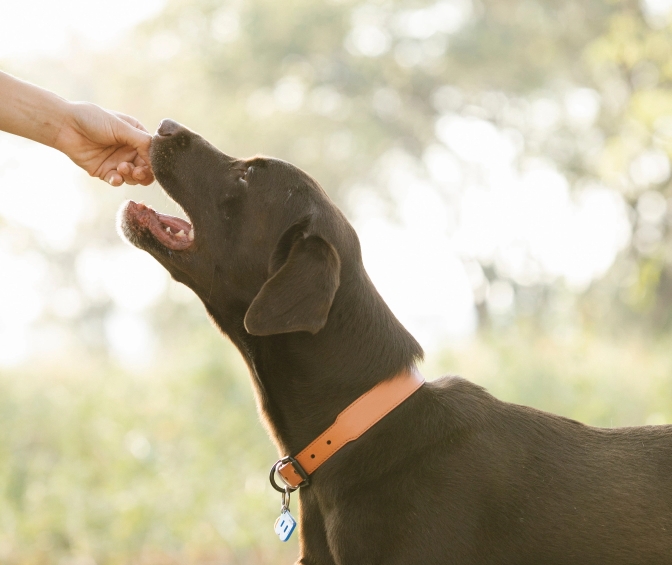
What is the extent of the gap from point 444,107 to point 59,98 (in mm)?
18251

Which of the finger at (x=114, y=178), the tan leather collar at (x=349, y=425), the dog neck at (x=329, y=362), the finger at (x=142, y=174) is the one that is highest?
the finger at (x=114, y=178)

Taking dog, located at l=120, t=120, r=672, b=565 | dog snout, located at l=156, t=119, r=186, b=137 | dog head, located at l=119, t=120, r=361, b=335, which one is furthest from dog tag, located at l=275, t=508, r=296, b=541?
dog snout, located at l=156, t=119, r=186, b=137

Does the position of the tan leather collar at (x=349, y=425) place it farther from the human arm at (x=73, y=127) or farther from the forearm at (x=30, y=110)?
the forearm at (x=30, y=110)

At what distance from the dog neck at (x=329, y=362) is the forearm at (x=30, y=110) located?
1549mm

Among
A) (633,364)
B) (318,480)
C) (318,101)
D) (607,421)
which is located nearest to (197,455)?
(607,421)

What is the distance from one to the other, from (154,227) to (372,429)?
1.37 metres

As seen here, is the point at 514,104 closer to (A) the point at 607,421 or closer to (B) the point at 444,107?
(B) the point at 444,107

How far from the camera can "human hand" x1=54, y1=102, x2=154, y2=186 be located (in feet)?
13.6

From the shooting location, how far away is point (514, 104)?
21031mm

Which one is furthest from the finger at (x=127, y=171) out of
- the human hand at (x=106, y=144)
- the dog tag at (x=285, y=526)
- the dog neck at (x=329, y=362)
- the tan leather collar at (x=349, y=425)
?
the dog tag at (x=285, y=526)

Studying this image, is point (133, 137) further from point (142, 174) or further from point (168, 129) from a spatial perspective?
point (168, 129)

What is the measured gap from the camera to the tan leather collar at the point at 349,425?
331 centimetres

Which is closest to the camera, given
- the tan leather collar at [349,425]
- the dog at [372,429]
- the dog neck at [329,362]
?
the dog at [372,429]

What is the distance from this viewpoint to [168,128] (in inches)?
154
